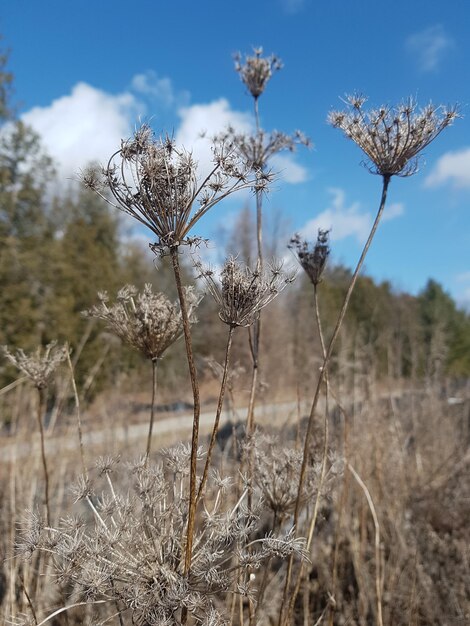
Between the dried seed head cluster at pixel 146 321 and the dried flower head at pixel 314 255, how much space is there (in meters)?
0.46

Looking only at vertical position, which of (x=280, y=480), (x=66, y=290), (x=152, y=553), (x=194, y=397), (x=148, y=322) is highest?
(x=66, y=290)

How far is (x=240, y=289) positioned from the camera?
1.29m

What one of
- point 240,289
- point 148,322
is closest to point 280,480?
point 148,322

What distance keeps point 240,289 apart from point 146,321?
54cm

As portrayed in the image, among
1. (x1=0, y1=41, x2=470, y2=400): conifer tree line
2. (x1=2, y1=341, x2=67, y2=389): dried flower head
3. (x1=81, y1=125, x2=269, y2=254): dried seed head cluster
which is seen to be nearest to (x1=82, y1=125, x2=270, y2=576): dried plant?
(x1=81, y1=125, x2=269, y2=254): dried seed head cluster

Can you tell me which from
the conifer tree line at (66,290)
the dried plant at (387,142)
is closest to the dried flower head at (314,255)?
the dried plant at (387,142)

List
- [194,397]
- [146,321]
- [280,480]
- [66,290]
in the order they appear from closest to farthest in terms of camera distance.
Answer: [194,397], [146,321], [280,480], [66,290]

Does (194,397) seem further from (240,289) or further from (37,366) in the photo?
(37,366)

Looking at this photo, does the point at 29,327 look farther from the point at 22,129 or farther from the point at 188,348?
the point at 188,348

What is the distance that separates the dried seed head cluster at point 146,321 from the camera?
1.72 m

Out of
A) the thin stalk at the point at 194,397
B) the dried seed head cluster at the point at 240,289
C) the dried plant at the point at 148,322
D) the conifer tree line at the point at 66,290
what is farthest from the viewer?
the conifer tree line at the point at 66,290

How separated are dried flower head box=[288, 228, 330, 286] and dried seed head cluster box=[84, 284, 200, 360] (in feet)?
1.50

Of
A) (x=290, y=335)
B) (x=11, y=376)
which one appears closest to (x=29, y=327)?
(x=11, y=376)

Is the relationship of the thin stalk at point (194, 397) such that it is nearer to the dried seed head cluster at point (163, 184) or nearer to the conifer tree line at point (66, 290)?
the dried seed head cluster at point (163, 184)
